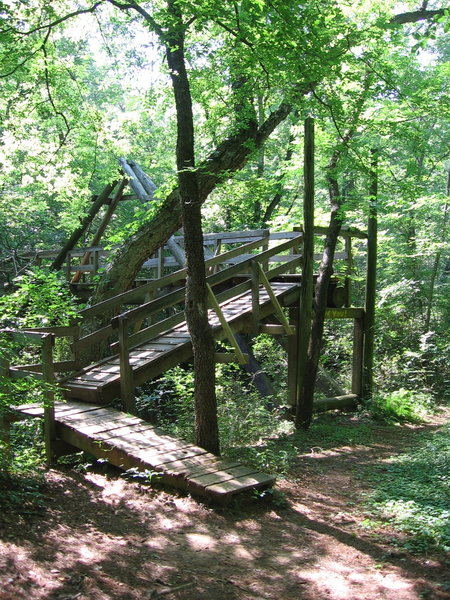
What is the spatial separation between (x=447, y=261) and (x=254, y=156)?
14.4m

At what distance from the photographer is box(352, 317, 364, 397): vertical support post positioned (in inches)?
483

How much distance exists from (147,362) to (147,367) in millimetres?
76

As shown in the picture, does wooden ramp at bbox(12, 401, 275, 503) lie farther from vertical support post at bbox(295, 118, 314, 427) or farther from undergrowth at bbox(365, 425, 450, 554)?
vertical support post at bbox(295, 118, 314, 427)

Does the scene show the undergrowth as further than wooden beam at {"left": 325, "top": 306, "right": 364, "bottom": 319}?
No

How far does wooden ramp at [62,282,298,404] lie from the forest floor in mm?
1733

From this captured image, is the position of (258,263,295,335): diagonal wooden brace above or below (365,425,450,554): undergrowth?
above

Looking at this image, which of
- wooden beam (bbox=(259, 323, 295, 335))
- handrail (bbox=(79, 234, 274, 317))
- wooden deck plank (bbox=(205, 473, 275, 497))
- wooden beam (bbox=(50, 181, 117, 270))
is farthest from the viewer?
wooden beam (bbox=(50, 181, 117, 270))

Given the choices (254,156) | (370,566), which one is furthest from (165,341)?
(370,566)

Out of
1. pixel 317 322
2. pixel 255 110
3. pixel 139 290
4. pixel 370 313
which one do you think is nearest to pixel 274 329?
pixel 317 322

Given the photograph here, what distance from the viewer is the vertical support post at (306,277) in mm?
9930

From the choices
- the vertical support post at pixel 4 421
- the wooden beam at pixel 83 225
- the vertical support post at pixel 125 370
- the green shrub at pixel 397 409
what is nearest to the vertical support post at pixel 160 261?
the wooden beam at pixel 83 225

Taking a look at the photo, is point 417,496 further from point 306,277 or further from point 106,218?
point 106,218

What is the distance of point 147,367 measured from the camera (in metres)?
8.23

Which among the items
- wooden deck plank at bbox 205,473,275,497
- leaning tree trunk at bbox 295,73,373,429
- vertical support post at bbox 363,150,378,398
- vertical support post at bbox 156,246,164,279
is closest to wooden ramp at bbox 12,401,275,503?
wooden deck plank at bbox 205,473,275,497
